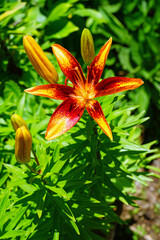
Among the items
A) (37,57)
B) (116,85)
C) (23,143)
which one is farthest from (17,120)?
(116,85)

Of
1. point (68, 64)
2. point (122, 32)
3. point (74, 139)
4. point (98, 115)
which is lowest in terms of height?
point (122, 32)

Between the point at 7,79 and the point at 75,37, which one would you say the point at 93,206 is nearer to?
the point at 7,79

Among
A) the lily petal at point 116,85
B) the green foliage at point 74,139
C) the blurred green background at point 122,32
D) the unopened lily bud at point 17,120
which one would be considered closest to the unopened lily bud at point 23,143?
the unopened lily bud at point 17,120

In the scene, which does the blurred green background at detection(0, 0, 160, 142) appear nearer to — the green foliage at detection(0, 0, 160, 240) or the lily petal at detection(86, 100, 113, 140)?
the green foliage at detection(0, 0, 160, 240)

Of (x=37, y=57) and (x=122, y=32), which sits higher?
(x=37, y=57)

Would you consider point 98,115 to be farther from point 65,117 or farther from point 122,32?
point 122,32

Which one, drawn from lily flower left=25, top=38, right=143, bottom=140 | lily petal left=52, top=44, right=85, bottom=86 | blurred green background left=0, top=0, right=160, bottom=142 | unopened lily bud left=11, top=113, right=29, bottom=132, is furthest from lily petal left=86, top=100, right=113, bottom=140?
blurred green background left=0, top=0, right=160, bottom=142
